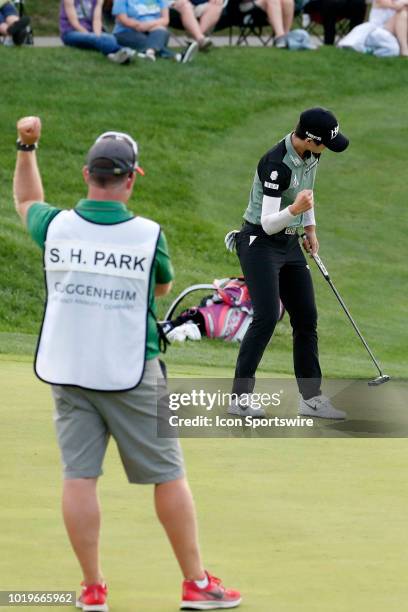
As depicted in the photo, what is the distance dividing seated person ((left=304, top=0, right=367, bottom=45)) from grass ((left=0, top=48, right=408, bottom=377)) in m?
0.57

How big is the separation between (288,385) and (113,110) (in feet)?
41.0

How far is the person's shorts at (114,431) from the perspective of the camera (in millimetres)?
4918

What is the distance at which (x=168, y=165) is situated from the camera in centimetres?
2056

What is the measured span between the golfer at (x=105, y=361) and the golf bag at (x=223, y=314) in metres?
9.02

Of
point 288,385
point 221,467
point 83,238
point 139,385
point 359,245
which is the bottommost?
point 359,245

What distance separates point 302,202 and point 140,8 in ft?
47.3

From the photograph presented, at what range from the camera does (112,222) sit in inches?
Answer: 196

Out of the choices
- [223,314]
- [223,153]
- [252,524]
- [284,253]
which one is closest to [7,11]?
[223,153]

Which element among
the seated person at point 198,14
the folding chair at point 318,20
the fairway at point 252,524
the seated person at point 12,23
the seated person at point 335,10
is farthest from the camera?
the folding chair at point 318,20

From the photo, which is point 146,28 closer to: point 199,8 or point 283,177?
point 199,8

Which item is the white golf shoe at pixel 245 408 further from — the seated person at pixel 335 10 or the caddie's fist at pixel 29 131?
the seated person at pixel 335 10

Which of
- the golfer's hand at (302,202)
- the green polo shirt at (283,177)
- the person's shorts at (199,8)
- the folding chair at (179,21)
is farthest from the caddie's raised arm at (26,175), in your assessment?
the person's shorts at (199,8)

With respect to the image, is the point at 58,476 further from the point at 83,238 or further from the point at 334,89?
the point at 334,89

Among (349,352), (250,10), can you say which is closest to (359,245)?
(349,352)
